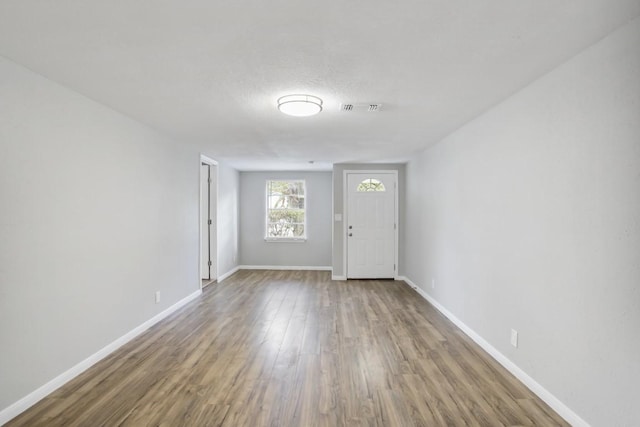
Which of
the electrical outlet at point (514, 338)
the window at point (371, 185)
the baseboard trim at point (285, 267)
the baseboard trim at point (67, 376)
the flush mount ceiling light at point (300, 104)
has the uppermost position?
the flush mount ceiling light at point (300, 104)

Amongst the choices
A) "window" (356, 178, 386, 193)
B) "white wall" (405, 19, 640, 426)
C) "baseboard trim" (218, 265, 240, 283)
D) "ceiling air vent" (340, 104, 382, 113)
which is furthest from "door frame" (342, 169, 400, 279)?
"ceiling air vent" (340, 104, 382, 113)

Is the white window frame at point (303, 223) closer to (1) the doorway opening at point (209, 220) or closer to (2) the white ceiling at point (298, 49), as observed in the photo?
(1) the doorway opening at point (209, 220)

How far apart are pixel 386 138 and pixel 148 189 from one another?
300 cm

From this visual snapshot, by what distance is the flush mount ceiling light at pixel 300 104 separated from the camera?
281cm

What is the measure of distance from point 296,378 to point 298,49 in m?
2.42

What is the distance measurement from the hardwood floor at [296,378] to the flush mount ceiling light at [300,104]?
221cm

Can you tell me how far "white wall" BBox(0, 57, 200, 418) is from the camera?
221 cm

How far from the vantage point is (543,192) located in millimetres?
2426

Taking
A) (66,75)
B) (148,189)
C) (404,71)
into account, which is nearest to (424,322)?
(404,71)

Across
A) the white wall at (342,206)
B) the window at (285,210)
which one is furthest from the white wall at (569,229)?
the window at (285,210)

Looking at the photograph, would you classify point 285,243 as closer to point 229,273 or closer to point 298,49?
point 229,273

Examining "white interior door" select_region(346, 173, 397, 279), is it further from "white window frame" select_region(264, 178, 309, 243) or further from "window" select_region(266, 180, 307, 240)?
"window" select_region(266, 180, 307, 240)

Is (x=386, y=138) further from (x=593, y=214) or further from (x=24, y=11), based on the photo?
(x=24, y=11)

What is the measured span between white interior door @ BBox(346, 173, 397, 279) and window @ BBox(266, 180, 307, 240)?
162 centimetres
